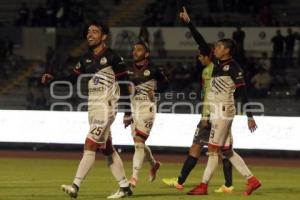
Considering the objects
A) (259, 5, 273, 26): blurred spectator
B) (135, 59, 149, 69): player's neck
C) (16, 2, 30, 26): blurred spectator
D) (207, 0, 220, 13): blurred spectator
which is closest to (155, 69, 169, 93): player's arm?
(135, 59, 149, 69): player's neck

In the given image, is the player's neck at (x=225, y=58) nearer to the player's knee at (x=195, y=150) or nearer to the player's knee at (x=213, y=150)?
the player's knee at (x=213, y=150)

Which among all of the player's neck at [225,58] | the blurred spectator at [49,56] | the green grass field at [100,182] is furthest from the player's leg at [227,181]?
the blurred spectator at [49,56]

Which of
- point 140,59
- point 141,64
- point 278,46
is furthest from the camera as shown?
point 278,46

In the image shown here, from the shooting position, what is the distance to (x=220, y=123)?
1370 centimetres

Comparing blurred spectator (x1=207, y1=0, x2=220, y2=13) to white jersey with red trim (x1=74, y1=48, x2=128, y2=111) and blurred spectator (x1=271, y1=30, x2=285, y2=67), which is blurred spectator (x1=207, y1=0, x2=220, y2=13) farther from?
white jersey with red trim (x1=74, y1=48, x2=128, y2=111)

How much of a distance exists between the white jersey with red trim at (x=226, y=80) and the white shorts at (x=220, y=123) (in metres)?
0.12

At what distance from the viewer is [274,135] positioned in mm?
25031

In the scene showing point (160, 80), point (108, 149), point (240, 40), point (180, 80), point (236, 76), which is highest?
point (236, 76)

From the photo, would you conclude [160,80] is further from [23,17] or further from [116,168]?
[23,17]

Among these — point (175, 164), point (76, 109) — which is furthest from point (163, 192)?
point (76, 109)

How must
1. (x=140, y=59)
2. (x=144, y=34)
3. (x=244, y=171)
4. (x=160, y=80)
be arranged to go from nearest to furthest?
(x=244, y=171) → (x=140, y=59) → (x=160, y=80) → (x=144, y=34)

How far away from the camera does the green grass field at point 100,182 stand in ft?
44.3

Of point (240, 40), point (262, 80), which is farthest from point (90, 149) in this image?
point (240, 40)

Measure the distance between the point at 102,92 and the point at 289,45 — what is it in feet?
60.8
